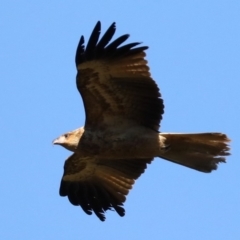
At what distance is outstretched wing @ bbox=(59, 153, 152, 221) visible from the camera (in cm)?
1348

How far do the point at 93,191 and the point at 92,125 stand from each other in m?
1.61

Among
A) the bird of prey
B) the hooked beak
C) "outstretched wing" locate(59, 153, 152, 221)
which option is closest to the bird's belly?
the bird of prey

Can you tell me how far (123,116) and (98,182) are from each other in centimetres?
156

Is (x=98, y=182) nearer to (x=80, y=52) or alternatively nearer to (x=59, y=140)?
(x=59, y=140)

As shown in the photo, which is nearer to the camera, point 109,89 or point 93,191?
point 109,89

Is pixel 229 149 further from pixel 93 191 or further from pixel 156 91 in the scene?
pixel 93 191

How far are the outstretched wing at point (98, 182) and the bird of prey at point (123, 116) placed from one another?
69 centimetres

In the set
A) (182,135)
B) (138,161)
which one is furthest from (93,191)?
(182,135)

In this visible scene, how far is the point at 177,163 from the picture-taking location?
41.1 ft

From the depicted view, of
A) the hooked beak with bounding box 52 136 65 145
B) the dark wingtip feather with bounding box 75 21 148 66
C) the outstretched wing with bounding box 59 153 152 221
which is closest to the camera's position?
the dark wingtip feather with bounding box 75 21 148 66

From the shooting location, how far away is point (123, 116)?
12586mm

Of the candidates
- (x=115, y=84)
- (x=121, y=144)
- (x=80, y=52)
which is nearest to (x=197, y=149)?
(x=121, y=144)

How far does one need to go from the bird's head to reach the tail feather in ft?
3.68

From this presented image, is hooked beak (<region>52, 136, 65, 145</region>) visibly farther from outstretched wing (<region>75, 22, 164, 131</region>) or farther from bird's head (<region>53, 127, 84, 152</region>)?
outstretched wing (<region>75, 22, 164, 131</region>)
